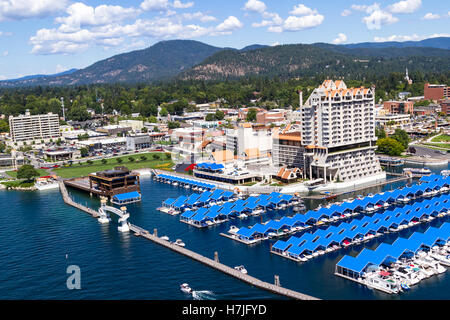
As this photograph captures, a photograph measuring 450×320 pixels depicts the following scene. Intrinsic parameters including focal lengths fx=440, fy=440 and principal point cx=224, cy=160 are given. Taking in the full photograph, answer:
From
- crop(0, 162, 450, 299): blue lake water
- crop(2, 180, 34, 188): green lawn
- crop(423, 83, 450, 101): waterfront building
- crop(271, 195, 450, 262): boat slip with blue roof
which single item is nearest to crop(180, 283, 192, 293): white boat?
crop(0, 162, 450, 299): blue lake water

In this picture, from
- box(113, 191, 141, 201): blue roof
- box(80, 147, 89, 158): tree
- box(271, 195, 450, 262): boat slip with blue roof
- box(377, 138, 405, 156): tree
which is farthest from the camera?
box(80, 147, 89, 158): tree

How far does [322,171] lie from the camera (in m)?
66.6

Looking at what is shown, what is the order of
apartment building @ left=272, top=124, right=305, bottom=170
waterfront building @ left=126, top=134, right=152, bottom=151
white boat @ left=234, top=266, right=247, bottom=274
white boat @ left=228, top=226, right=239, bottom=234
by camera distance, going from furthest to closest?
waterfront building @ left=126, top=134, right=152, bottom=151
apartment building @ left=272, top=124, right=305, bottom=170
white boat @ left=228, top=226, right=239, bottom=234
white boat @ left=234, top=266, right=247, bottom=274

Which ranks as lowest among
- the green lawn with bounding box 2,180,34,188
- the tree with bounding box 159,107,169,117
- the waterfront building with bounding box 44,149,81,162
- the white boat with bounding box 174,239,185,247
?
the white boat with bounding box 174,239,185,247

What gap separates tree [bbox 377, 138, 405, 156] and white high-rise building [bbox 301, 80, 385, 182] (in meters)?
15.0

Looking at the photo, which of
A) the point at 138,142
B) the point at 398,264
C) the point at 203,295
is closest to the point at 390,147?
the point at 398,264

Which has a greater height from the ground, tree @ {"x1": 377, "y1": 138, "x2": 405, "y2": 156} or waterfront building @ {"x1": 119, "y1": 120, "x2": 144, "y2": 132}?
A: waterfront building @ {"x1": 119, "y1": 120, "x2": 144, "y2": 132}

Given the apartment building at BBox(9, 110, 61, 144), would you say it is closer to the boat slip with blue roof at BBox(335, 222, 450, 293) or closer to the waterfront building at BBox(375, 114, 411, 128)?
the waterfront building at BBox(375, 114, 411, 128)

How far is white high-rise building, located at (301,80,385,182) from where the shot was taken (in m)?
65.8

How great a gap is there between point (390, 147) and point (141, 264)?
61.1 meters

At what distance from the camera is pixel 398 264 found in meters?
35.9

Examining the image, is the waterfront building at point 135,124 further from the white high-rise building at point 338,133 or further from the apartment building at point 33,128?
the white high-rise building at point 338,133

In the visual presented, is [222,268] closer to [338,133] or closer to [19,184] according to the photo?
[338,133]

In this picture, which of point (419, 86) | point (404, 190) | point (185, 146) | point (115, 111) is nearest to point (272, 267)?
point (404, 190)
